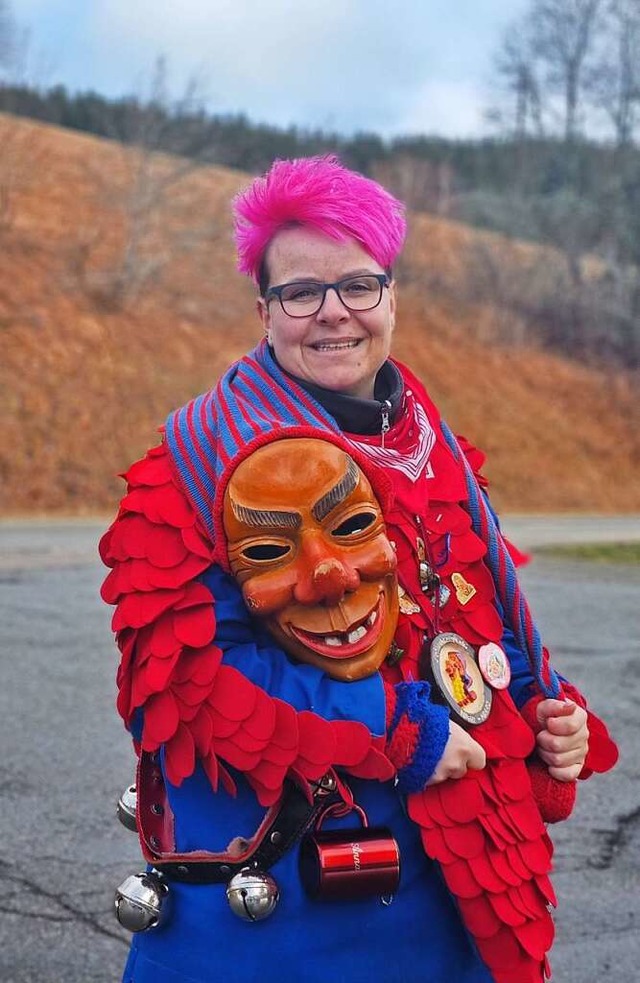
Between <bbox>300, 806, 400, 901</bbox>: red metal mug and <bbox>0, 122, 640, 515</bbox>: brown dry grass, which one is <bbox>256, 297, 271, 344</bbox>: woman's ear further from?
<bbox>0, 122, 640, 515</bbox>: brown dry grass

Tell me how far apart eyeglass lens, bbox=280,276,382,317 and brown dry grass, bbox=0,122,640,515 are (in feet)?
56.9

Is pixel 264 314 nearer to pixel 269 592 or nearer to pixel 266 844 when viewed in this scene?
pixel 269 592

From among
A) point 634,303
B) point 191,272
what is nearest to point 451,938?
point 191,272

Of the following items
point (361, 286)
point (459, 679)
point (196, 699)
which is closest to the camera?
point (196, 699)

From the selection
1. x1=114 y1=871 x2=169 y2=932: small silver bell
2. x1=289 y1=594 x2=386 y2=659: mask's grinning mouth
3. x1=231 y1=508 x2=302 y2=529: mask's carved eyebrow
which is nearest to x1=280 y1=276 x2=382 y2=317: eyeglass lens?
x1=231 y1=508 x2=302 y2=529: mask's carved eyebrow

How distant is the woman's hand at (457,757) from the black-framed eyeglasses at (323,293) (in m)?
0.77

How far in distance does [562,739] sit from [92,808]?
3.11 metres

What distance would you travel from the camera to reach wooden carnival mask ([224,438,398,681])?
1.84 meters

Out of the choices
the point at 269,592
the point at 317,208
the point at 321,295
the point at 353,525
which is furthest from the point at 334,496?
the point at 317,208

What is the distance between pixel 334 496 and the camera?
6.11 ft

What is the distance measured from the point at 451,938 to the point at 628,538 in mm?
16028

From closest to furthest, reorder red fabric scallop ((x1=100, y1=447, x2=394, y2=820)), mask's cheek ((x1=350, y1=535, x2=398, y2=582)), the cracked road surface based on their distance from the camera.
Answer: red fabric scallop ((x1=100, y1=447, x2=394, y2=820))
mask's cheek ((x1=350, y1=535, x2=398, y2=582))
the cracked road surface

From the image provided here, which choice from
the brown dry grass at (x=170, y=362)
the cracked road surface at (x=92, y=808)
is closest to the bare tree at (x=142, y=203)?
the brown dry grass at (x=170, y=362)

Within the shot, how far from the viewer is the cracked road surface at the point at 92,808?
3.56 metres
